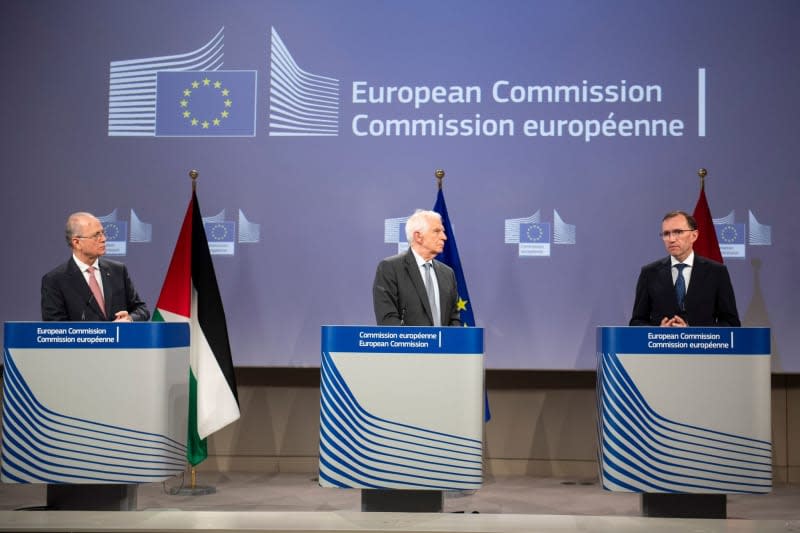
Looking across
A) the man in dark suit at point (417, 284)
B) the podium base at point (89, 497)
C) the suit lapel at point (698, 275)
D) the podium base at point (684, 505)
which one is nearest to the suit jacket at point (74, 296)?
the podium base at point (89, 497)

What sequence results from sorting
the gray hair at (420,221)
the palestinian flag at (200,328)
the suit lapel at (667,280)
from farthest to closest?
the palestinian flag at (200,328) → the suit lapel at (667,280) → the gray hair at (420,221)

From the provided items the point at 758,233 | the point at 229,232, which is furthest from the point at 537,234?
the point at 229,232

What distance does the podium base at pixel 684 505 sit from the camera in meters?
3.78

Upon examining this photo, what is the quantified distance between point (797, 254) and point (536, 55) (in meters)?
2.24

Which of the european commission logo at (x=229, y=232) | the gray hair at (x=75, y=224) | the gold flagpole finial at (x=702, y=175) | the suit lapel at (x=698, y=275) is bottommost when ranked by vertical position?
the suit lapel at (x=698, y=275)

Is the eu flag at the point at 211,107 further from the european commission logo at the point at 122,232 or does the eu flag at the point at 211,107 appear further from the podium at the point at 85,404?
the podium at the point at 85,404

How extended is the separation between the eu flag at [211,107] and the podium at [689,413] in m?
3.47

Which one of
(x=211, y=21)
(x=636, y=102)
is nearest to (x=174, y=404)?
(x=211, y=21)

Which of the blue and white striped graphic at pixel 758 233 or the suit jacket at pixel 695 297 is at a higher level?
the blue and white striped graphic at pixel 758 233

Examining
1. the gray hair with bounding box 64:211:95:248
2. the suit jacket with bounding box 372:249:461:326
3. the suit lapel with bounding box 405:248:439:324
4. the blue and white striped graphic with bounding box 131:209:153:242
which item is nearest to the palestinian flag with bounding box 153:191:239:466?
the blue and white striped graphic with bounding box 131:209:153:242

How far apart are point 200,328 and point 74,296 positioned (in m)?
1.11

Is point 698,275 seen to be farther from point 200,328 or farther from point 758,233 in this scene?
point 200,328

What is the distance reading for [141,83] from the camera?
6.23m

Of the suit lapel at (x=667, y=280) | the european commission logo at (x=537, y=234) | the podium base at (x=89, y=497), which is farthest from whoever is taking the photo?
the european commission logo at (x=537, y=234)
